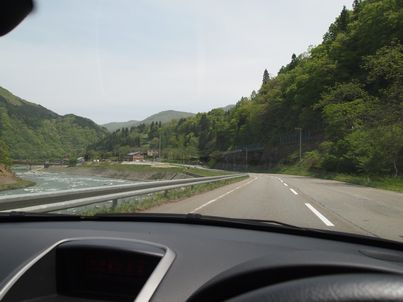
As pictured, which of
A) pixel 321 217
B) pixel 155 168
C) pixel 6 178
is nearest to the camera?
pixel 321 217

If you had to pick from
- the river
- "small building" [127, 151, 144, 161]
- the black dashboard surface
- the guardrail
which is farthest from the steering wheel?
"small building" [127, 151, 144, 161]

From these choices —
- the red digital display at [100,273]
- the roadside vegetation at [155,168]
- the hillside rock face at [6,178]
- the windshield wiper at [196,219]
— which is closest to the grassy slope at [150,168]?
the roadside vegetation at [155,168]

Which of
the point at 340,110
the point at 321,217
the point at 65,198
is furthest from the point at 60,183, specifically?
the point at 65,198

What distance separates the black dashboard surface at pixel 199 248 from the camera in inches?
72.6

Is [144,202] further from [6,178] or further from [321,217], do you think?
[6,178]

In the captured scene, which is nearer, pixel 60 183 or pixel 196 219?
pixel 196 219

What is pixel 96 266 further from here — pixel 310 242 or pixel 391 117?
pixel 391 117

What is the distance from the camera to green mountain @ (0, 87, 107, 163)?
43688 mm

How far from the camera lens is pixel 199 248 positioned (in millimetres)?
2469

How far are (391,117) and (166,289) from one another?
37.8 metres

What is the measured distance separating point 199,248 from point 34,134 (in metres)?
67.9

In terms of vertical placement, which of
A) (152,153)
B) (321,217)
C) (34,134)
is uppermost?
(34,134)

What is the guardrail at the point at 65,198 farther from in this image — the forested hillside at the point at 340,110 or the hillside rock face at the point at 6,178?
the hillside rock face at the point at 6,178

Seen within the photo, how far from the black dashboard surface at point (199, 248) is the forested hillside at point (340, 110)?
119 feet
